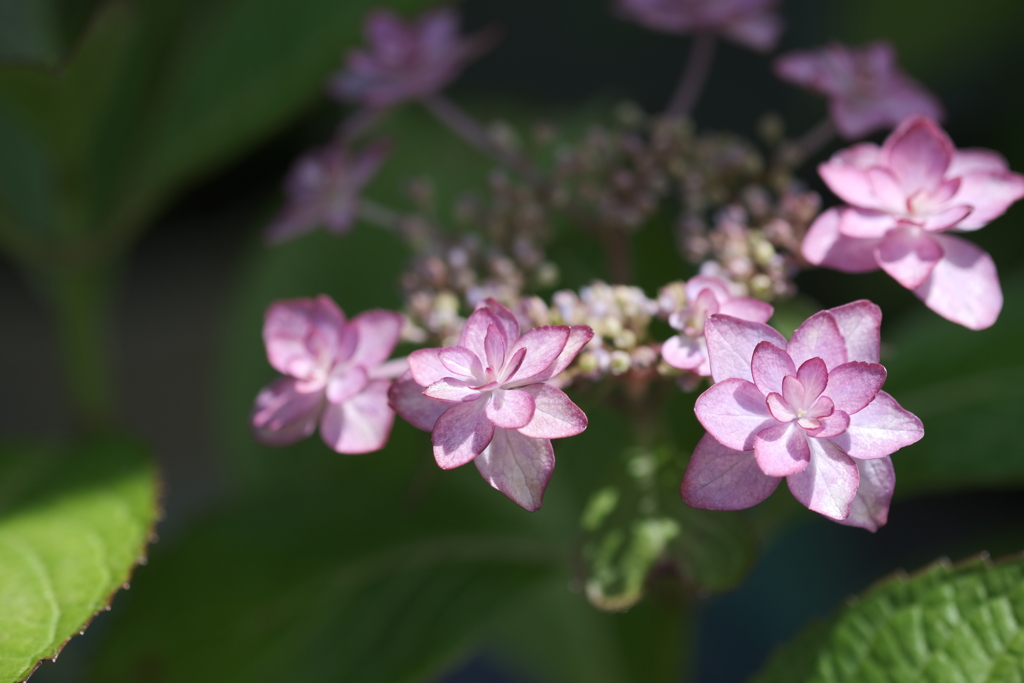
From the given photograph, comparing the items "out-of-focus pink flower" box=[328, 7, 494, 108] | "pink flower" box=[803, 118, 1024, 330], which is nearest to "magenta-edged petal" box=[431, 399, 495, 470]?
"pink flower" box=[803, 118, 1024, 330]

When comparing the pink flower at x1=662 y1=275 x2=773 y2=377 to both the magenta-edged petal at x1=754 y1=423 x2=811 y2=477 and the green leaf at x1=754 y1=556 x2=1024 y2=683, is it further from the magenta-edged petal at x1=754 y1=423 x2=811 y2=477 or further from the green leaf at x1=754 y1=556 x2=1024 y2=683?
the green leaf at x1=754 y1=556 x2=1024 y2=683

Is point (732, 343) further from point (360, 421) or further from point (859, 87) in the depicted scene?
point (859, 87)

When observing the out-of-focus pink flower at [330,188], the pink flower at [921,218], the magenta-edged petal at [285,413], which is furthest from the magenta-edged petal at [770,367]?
the out-of-focus pink flower at [330,188]

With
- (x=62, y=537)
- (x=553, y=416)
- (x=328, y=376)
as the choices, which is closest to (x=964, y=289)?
(x=553, y=416)

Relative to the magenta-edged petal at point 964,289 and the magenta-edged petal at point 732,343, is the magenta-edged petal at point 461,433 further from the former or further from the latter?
the magenta-edged petal at point 964,289

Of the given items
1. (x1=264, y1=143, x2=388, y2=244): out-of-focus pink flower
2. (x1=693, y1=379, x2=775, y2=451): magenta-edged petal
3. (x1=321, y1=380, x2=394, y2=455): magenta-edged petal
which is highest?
(x1=693, y1=379, x2=775, y2=451): magenta-edged petal
